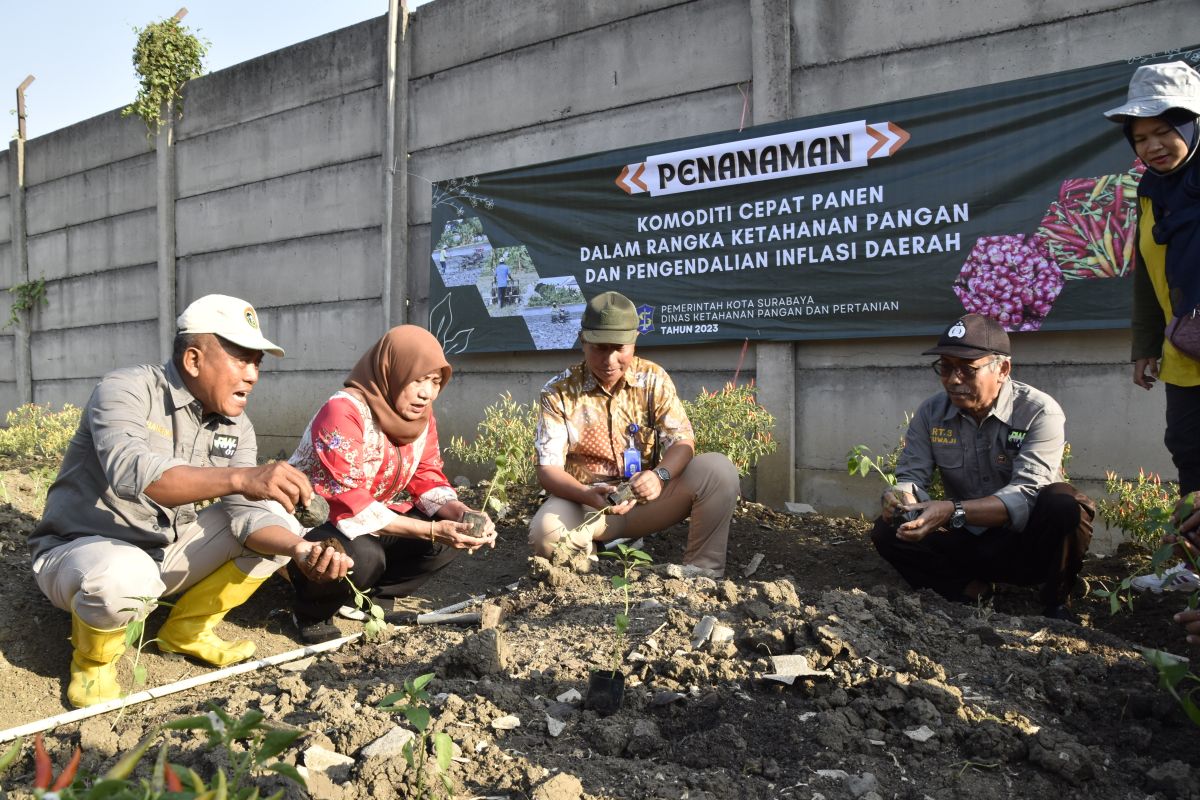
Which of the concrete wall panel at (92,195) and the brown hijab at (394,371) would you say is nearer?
the brown hijab at (394,371)

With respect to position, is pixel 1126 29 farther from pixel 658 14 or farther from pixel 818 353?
pixel 658 14

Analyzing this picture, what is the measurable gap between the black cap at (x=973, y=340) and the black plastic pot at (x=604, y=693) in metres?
1.71

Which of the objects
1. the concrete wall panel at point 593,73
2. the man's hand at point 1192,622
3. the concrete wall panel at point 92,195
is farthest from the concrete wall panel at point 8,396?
the man's hand at point 1192,622

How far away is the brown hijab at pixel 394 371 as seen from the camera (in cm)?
330

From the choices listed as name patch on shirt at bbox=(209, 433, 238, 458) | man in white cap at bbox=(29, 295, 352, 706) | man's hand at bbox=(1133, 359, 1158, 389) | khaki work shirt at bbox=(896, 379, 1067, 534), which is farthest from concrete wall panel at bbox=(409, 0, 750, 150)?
name patch on shirt at bbox=(209, 433, 238, 458)

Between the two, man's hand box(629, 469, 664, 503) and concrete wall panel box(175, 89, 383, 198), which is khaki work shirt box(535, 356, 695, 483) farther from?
concrete wall panel box(175, 89, 383, 198)

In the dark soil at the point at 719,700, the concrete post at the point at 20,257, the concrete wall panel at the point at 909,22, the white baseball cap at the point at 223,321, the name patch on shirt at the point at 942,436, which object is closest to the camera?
the dark soil at the point at 719,700

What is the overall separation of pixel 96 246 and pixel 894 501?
8.28 m

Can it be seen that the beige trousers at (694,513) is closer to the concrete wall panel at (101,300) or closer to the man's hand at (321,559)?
the man's hand at (321,559)

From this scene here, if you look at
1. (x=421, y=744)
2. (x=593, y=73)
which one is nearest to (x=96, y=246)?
(x=593, y=73)

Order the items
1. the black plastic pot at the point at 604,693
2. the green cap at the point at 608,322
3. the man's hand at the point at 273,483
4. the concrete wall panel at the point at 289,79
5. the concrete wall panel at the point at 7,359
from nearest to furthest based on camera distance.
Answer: the black plastic pot at the point at 604,693, the man's hand at the point at 273,483, the green cap at the point at 608,322, the concrete wall panel at the point at 289,79, the concrete wall panel at the point at 7,359

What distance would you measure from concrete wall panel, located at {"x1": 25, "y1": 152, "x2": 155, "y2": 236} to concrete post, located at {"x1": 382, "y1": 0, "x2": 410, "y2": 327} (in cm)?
315

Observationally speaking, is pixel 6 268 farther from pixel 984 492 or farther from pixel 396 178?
pixel 984 492

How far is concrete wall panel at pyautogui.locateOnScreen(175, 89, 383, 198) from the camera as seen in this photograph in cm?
667
